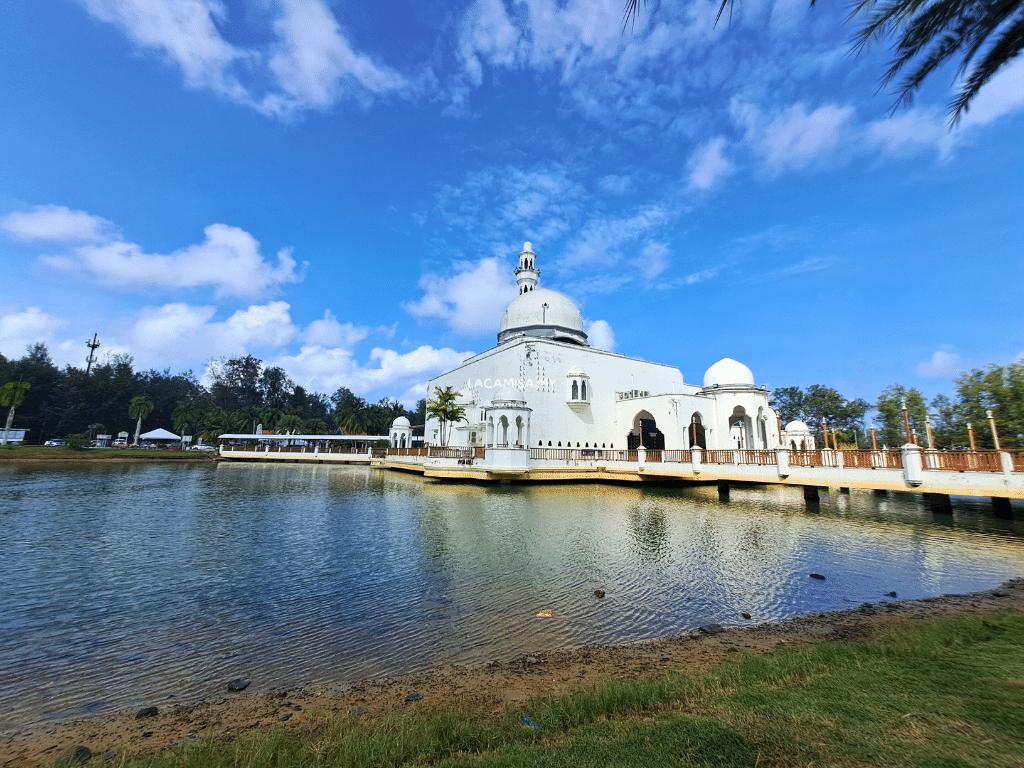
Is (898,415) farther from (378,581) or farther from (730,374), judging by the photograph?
(378,581)

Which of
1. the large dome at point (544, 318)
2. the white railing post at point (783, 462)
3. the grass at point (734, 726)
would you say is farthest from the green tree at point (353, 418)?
the grass at point (734, 726)

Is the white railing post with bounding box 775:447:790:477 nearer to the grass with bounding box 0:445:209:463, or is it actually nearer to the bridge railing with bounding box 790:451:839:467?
the bridge railing with bounding box 790:451:839:467

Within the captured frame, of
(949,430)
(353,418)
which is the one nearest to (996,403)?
(949,430)

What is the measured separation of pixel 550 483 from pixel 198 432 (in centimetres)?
6118

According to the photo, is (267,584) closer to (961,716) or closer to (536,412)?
(961,716)

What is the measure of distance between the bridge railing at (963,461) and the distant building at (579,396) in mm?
13489

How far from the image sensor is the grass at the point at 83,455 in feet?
124

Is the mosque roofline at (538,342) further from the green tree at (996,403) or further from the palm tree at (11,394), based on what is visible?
the palm tree at (11,394)

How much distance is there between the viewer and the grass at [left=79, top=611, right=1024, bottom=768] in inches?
107

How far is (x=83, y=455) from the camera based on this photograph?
136 feet

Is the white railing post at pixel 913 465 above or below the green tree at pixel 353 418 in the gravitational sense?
below

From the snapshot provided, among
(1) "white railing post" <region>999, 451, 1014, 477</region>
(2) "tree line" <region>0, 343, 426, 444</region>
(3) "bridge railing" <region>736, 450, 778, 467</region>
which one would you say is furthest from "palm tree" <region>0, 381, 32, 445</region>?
(1) "white railing post" <region>999, 451, 1014, 477</region>

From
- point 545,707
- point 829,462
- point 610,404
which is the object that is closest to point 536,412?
point 610,404

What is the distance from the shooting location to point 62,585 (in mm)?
7574
